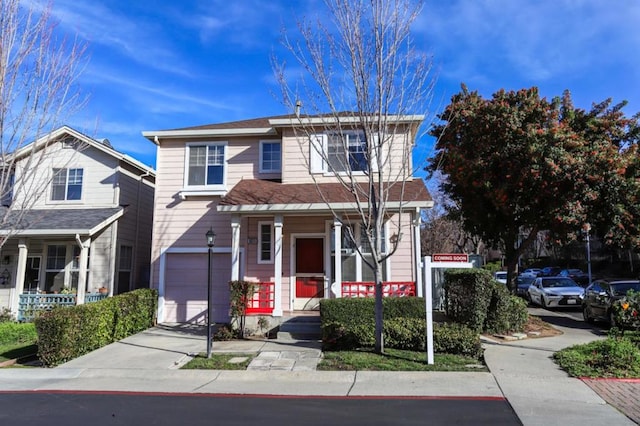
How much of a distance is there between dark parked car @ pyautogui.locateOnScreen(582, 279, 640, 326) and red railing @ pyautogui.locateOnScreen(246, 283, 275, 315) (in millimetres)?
9661

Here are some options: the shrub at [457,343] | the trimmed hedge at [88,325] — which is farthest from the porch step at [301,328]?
the trimmed hedge at [88,325]

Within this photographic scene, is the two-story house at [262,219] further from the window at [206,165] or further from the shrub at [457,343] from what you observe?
the shrub at [457,343]

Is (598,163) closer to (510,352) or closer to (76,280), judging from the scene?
(510,352)

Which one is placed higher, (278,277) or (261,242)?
(261,242)

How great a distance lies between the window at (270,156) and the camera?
15.0 meters

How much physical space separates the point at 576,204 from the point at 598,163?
1228mm

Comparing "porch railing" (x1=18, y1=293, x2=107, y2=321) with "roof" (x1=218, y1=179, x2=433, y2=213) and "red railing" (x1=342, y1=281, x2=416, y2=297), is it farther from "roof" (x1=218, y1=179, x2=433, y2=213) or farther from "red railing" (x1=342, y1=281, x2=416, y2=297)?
"red railing" (x1=342, y1=281, x2=416, y2=297)

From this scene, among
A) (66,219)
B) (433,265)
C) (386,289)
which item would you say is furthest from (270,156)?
(433,265)

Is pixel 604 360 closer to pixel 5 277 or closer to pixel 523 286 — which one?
pixel 5 277

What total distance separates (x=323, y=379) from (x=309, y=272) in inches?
234

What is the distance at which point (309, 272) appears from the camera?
544 inches

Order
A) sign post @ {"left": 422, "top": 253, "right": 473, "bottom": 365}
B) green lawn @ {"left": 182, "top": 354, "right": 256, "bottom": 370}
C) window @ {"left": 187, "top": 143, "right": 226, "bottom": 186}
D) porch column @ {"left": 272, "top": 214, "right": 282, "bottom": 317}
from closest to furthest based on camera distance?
sign post @ {"left": 422, "top": 253, "right": 473, "bottom": 365} < green lawn @ {"left": 182, "top": 354, "right": 256, "bottom": 370} < porch column @ {"left": 272, "top": 214, "right": 282, "bottom": 317} < window @ {"left": 187, "top": 143, "right": 226, "bottom": 186}

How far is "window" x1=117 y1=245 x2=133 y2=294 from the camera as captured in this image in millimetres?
15914

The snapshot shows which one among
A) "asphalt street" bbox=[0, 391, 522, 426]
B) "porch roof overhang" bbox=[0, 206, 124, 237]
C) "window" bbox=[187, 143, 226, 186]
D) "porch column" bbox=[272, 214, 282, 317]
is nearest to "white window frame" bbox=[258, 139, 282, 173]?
"window" bbox=[187, 143, 226, 186]
